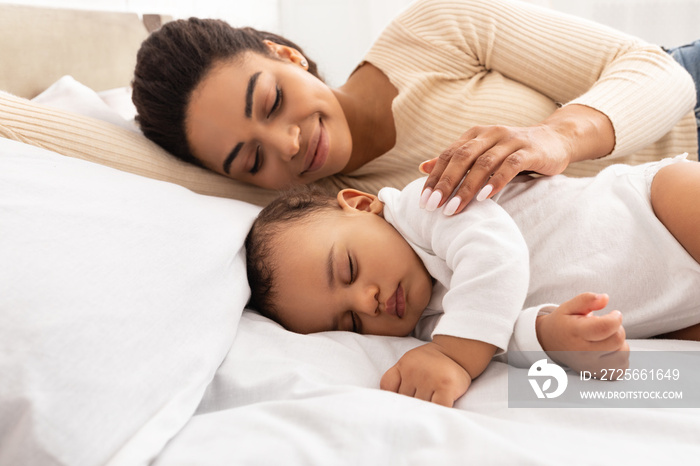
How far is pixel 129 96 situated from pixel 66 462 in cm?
147

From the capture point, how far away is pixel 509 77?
149cm

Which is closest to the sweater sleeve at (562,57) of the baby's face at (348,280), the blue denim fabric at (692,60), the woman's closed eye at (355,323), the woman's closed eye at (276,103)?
the blue denim fabric at (692,60)

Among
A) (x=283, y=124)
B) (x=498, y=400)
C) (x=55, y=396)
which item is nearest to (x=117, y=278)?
(x=55, y=396)

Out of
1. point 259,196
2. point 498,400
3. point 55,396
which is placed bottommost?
point 259,196

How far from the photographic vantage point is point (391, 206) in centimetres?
101

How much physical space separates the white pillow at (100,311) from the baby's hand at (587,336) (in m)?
0.45

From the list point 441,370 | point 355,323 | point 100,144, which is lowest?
point 355,323

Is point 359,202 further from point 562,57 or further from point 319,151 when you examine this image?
point 562,57

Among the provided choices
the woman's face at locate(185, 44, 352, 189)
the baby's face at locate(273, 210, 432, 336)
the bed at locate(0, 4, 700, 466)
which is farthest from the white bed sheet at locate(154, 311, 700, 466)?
the woman's face at locate(185, 44, 352, 189)

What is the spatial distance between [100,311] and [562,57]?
4.11 ft

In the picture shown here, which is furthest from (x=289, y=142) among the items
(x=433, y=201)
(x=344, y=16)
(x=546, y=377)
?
(x=344, y=16)

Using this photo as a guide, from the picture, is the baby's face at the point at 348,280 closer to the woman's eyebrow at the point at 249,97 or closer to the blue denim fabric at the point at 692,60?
the woman's eyebrow at the point at 249,97

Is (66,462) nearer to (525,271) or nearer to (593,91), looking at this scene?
(525,271)

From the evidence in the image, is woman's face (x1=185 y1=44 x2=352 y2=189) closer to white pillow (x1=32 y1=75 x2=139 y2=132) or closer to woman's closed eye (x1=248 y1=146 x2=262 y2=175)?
woman's closed eye (x1=248 y1=146 x2=262 y2=175)
